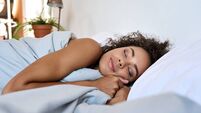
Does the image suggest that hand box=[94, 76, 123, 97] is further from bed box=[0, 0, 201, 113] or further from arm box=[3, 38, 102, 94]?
bed box=[0, 0, 201, 113]

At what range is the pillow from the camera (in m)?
0.59

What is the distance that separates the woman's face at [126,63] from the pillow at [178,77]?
0.24 metres

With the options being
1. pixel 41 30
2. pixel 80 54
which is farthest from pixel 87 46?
pixel 41 30

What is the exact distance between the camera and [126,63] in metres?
1.04

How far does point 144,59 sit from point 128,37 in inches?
8.2

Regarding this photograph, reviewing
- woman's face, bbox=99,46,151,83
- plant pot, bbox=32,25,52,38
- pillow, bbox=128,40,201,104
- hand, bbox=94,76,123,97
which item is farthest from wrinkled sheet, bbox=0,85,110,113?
plant pot, bbox=32,25,52,38

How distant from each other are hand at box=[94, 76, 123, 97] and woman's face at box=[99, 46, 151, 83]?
4 centimetres

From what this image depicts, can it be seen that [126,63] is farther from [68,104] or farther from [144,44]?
[68,104]

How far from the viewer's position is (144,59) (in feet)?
3.51

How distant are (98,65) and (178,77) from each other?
0.55 meters

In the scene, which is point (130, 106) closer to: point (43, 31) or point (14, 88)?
point (14, 88)

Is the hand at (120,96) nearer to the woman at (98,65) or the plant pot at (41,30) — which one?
A: the woman at (98,65)

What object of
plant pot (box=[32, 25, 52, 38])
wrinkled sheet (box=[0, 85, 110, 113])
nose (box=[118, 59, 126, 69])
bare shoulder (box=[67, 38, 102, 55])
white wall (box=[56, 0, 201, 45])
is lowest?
plant pot (box=[32, 25, 52, 38])

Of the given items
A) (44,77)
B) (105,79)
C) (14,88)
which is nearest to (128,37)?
(105,79)
